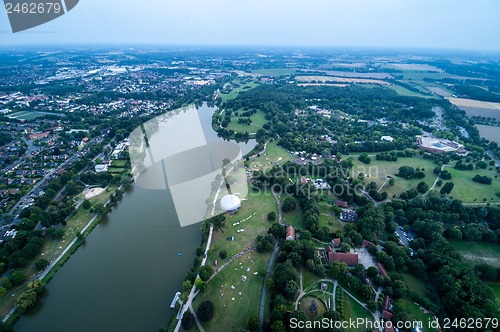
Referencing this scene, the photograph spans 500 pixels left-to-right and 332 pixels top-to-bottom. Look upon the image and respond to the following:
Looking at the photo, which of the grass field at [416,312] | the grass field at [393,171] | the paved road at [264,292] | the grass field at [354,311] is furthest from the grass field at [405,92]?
the grass field at [354,311]

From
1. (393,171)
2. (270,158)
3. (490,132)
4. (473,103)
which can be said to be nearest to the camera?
(393,171)

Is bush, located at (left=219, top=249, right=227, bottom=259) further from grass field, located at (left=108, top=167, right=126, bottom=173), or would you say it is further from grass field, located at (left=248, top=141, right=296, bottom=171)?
grass field, located at (left=108, top=167, right=126, bottom=173)

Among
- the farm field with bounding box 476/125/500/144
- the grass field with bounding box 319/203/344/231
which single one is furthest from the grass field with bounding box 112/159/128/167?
the farm field with bounding box 476/125/500/144

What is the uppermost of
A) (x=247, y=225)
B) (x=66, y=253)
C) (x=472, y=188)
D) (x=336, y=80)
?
(x=336, y=80)

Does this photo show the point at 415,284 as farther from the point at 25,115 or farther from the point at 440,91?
the point at 440,91

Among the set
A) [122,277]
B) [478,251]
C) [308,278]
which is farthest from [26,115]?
[478,251]

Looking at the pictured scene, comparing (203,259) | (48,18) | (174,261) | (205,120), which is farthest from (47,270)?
(205,120)

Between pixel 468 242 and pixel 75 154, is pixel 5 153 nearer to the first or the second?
pixel 75 154
